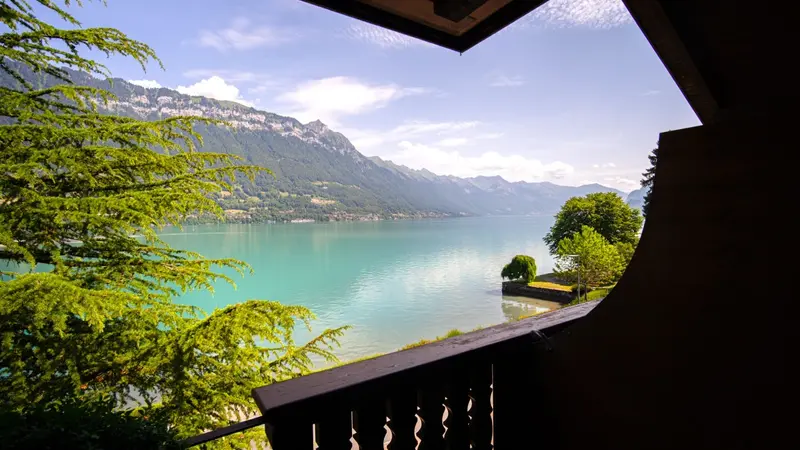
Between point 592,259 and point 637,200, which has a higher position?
point 637,200

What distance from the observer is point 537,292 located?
2744cm

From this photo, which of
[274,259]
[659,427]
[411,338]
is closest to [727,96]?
[659,427]

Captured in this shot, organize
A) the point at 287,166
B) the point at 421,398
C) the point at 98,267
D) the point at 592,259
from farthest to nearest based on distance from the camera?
the point at 287,166
the point at 592,259
the point at 98,267
the point at 421,398

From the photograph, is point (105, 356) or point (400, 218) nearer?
point (105, 356)

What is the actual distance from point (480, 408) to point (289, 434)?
27.5 inches

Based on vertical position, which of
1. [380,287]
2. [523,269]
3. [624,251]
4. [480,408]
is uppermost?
[480,408]

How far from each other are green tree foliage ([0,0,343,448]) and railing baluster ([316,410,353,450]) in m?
2.96

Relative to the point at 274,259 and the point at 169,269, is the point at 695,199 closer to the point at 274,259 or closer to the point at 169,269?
the point at 169,269

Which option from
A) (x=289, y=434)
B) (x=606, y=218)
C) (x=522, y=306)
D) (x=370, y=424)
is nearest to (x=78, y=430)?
(x=289, y=434)

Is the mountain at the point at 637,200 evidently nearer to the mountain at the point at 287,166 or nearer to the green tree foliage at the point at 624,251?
the green tree foliage at the point at 624,251

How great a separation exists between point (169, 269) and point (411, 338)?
19.0 meters

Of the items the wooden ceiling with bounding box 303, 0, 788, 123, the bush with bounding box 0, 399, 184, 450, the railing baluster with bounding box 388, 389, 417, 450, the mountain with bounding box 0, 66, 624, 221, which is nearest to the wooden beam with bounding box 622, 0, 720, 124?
the wooden ceiling with bounding box 303, 0, 788, 123

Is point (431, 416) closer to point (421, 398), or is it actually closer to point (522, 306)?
point (421, 398)

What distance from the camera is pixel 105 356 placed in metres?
3.82
